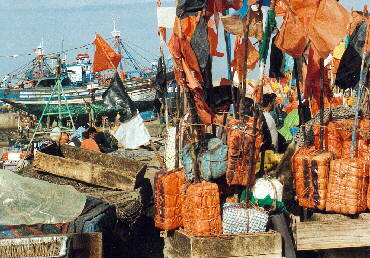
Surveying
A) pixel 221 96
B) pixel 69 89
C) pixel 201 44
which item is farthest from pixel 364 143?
pixel 69 89

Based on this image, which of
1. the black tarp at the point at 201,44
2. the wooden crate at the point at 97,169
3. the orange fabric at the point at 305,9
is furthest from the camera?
the wooden crate at the point at 97,169

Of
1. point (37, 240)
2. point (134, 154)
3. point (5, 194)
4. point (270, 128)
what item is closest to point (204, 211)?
point (37, 240)

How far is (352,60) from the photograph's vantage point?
6.89m

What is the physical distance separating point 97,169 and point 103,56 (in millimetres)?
2463

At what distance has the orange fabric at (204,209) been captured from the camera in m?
5.16

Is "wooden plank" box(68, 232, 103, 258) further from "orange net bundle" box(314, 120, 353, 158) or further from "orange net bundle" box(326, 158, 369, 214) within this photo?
"orange net bundle" box(314, 120, 353, 158)

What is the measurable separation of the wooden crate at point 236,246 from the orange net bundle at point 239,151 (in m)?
0.79

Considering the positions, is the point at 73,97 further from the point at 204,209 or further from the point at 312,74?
the point at 204,209

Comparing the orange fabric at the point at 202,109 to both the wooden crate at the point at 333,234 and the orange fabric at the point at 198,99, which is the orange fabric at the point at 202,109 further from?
the wooden crate at the point at 333,234

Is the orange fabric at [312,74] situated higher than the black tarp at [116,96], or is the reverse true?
the orange fabric at [312,74]

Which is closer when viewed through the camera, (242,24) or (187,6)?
(187,6)

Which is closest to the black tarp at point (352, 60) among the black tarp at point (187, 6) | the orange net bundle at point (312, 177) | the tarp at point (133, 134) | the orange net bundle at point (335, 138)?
the orange net bundle at point (335, 138)

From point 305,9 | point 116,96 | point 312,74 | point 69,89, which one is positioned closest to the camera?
point 305,9

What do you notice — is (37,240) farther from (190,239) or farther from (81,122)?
(81,122)
